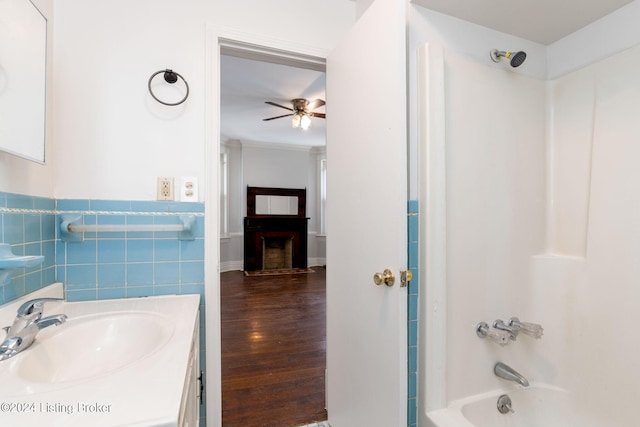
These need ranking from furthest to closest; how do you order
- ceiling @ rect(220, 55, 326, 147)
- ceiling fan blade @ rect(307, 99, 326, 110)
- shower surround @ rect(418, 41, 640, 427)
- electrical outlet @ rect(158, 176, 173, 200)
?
ceiling fan blade @ rect(307, 99, 326, 110), ceiling @ rect(220, 55, 326, 147), electrical outlet @ rect(158, 176, 173, 200), shower surround @ rect(418, 41, 640, 427)

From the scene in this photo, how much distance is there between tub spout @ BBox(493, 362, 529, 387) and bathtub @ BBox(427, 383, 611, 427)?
9 cm

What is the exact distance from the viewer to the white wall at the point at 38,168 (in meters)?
0.97

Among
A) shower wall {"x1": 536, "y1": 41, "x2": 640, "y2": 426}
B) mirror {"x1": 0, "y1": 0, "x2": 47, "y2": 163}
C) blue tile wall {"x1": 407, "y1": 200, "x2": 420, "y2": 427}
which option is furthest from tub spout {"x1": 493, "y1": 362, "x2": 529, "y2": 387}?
mirror {"x1": 0, "y1": 0, "x2": 47, "y2": 163}

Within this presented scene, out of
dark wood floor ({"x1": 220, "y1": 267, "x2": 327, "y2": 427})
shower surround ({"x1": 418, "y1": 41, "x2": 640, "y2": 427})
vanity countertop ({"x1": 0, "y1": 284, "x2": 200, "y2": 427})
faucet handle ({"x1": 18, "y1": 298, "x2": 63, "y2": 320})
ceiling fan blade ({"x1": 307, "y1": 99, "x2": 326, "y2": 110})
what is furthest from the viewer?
ceiling fan blade ({"x1": 307, "y1": 99, "x2": 326, "y2": 110})

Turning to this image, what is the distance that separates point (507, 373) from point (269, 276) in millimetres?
4416

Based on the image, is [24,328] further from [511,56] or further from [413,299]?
[511,56]

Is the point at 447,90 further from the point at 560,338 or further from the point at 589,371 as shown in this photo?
the point at 589,371

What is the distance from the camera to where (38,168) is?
115cm

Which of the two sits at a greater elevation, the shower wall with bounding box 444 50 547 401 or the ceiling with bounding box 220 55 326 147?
the ceiling with bounding box 220 55 326 147

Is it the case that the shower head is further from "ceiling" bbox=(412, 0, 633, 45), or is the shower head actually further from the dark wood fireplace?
the dark wood fireplace

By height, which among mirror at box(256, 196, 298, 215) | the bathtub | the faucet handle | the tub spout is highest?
mirror at box(256, 196, 298, 215)

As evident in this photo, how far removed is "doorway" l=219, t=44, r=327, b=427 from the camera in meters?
1.82

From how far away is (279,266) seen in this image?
5984 mm

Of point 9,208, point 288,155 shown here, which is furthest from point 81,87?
point 288,155
